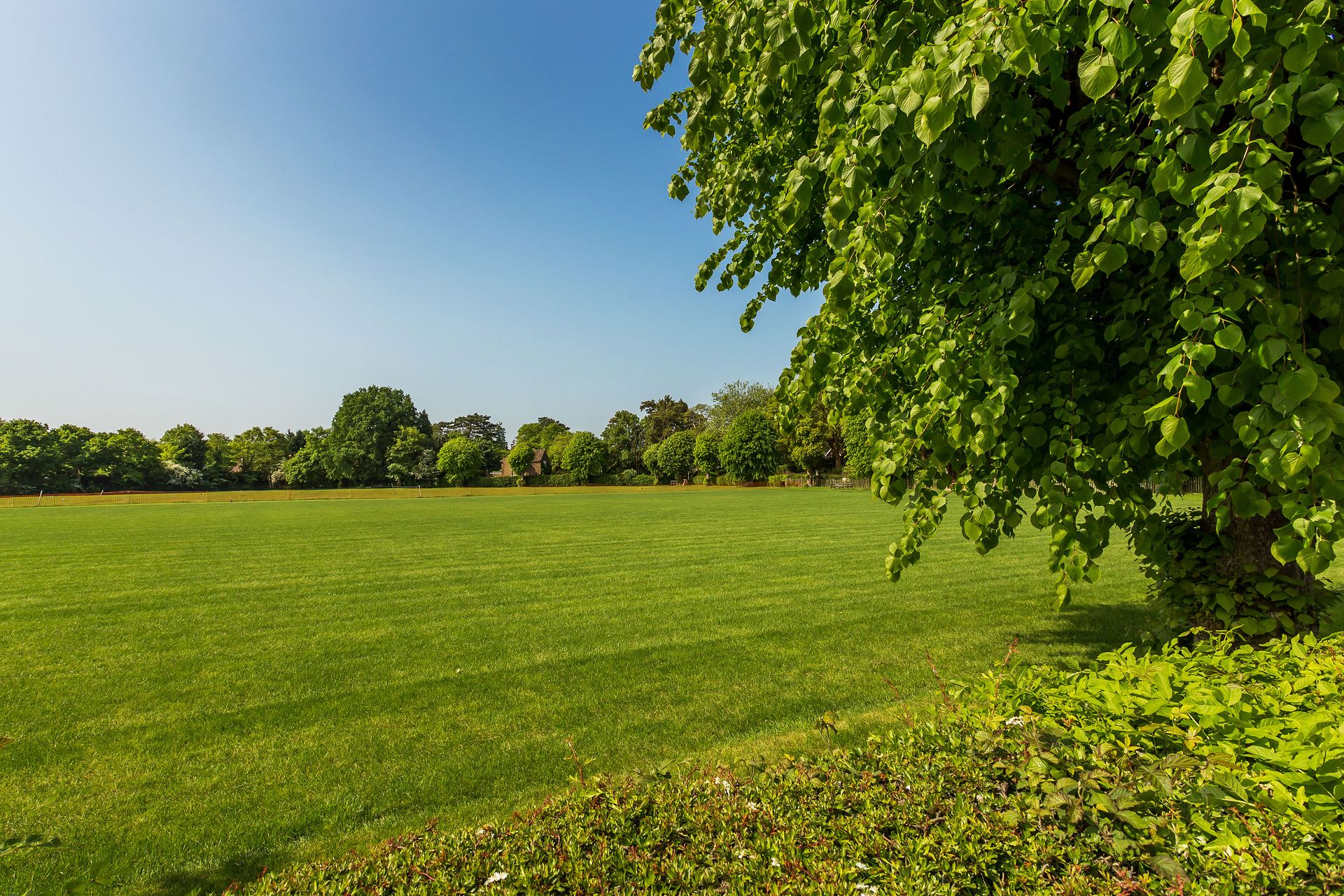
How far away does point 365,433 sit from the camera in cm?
7788

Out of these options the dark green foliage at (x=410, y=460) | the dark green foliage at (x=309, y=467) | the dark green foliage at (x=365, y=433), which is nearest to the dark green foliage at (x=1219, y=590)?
the dark green foliage at (x=410, y=460)

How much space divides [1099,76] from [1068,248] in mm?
1545

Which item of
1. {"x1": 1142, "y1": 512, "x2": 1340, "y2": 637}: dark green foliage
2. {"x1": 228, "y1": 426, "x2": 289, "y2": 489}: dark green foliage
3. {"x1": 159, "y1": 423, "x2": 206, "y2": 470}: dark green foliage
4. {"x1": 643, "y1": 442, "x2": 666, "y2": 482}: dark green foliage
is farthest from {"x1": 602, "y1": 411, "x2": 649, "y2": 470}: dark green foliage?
{"x1": 1142, "y1": 512, "x2": 1340, "y2": 637}: dark green foliage

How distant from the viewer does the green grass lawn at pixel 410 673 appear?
380 centimetres

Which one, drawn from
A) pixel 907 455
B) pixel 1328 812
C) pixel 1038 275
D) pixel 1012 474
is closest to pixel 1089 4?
pixel 1038 275

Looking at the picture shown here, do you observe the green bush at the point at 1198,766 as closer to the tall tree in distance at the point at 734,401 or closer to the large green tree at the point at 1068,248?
the large green tree at the point at 1068,248

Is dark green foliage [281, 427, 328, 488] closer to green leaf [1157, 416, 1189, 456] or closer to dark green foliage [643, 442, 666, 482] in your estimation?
dark green foliage [643, 442, 666, 482]

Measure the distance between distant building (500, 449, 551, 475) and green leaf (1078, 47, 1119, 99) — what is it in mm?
95252

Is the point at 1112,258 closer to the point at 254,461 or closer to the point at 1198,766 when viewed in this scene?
the point at 1198,766

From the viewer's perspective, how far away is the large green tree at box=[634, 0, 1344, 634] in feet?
6.28

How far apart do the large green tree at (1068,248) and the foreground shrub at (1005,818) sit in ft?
2.51

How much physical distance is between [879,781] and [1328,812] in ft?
4.37

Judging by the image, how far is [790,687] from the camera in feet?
19.1

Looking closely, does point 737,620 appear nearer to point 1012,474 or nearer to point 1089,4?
point 1012,474
